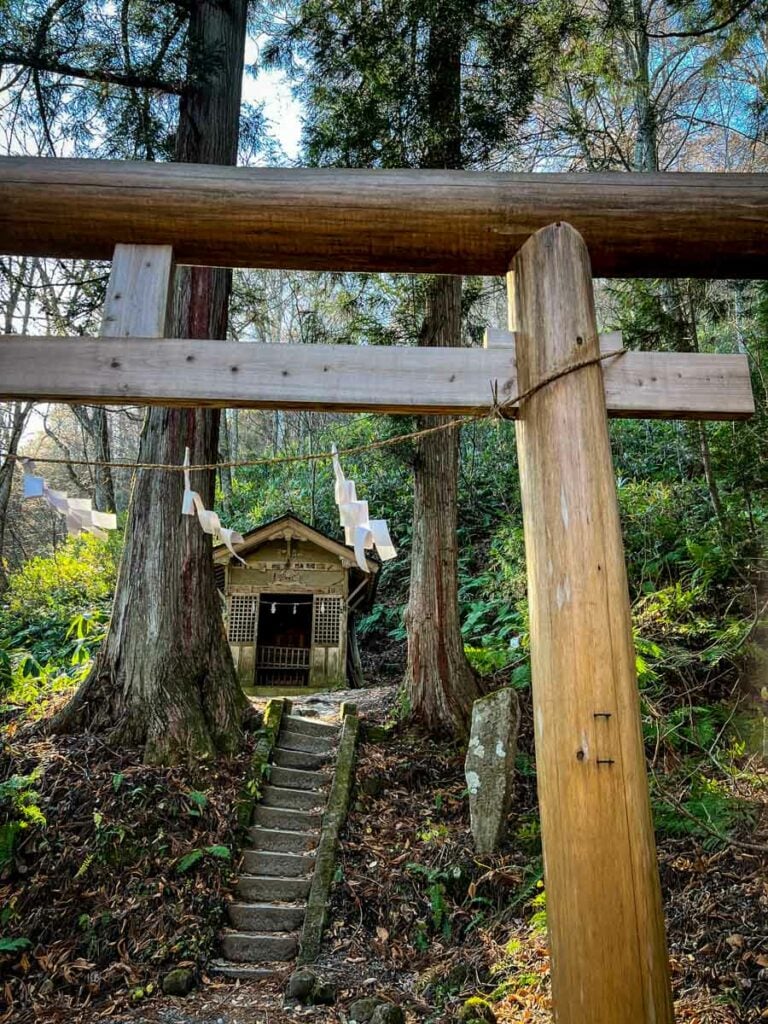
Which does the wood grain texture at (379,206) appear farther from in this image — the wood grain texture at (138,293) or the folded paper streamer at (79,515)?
the folded paper streamer at (79,515)

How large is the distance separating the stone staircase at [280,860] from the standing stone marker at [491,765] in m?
1.60

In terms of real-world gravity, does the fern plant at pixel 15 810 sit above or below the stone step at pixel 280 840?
above

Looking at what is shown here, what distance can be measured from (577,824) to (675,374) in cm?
184

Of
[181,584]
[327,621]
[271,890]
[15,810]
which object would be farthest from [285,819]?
[327,621]

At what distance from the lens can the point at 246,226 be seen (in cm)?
296

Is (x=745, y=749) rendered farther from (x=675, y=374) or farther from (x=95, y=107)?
(x=95, y=107)

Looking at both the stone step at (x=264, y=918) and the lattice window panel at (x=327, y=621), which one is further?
the lattice window panel at (x=327, y=621)

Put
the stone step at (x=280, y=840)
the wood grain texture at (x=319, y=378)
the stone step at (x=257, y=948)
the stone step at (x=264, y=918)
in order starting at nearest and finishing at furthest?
the wood grain texture at (x=319, y=378), the stone step at (x=257, y=948), the stone step at (x=264, y=918), the stone step at (x=280, y=840)

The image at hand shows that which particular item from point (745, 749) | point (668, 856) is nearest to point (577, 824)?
point (668, 856)

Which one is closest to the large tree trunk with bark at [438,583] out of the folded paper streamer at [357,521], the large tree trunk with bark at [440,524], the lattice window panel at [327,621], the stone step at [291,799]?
the large tree trunk with bark at [440,524]

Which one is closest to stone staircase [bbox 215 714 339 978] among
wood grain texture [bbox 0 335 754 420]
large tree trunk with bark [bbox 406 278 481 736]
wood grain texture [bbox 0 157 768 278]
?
large tree trunk with bark [bbox 406 278 481 736]

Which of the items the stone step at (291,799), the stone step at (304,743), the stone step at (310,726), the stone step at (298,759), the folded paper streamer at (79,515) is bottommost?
the stone step at (291,799)

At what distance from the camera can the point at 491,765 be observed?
6.23m

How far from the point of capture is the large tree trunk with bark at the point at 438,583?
7.68m
